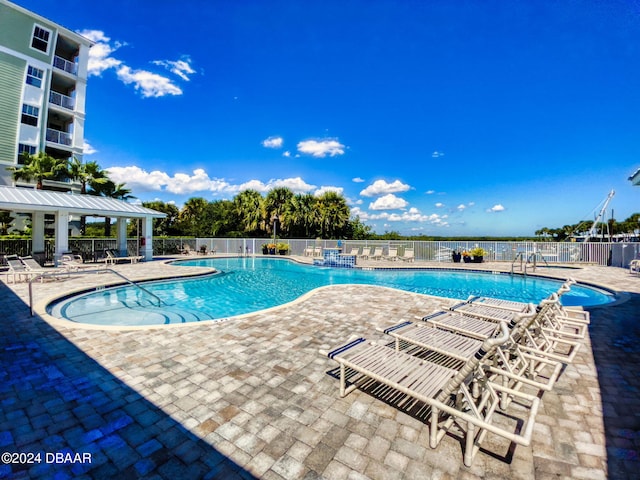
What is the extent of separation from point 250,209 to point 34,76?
18169 millimetres

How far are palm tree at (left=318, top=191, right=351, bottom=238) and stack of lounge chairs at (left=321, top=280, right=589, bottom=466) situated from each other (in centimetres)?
2349

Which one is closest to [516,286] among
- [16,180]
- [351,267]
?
[351,267]

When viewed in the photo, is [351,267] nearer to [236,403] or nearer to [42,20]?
[236,403]

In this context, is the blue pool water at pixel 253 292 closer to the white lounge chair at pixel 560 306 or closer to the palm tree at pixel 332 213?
the white lounge chair at pixel 560 306

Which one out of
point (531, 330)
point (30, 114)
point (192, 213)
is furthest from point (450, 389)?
point (192, 213)

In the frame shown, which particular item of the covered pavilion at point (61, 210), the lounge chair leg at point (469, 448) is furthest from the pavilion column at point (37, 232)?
the lounge chair leg at point (469, 448)

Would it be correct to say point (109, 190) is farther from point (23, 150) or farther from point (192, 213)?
point (192, 213)

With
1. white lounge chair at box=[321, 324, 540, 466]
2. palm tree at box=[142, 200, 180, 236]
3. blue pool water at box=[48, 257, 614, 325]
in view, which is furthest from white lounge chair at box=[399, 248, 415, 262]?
palm tree at box=[142, 200, 180, 236]

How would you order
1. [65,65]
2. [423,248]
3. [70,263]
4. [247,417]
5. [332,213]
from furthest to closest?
[332,213], [65,65], [423,248], [70,263], [247,417]

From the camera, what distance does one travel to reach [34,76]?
21000 mm

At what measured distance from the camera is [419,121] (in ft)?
80.4

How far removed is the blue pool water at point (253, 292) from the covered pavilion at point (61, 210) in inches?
254

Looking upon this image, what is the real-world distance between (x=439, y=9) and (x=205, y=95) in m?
15.8

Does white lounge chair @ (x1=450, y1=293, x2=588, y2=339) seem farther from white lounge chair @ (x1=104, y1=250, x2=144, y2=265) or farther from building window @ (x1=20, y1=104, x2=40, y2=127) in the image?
building window @ (x1=20, y1=104, x2=40, y2=127)
